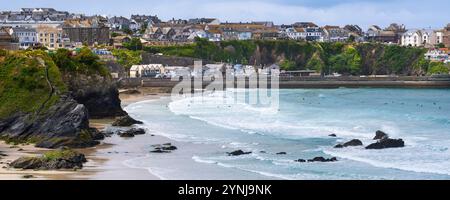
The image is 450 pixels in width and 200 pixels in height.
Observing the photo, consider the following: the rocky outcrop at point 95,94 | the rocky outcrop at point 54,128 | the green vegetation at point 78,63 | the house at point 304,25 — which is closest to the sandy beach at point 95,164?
the rocky outcrop at point 54,128

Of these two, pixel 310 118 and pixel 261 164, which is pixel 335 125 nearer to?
pixel 310 118

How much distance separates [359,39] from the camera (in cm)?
12112

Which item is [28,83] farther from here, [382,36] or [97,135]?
[382,36]

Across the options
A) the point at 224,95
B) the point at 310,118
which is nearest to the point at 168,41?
the point at 224,95

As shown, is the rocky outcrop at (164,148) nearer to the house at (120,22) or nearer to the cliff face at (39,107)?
the cliff face at (39,107)

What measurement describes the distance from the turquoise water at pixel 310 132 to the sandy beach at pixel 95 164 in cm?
115

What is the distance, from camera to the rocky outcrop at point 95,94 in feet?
136

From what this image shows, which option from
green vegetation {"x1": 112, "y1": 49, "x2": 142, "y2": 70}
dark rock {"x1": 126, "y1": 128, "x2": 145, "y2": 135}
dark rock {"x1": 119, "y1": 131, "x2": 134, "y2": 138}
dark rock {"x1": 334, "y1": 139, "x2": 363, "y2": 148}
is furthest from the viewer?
green vegetation {"x1": 112, "y1": 49, "x2": 142, "y2": 70}

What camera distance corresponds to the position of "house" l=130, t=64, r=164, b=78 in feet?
259

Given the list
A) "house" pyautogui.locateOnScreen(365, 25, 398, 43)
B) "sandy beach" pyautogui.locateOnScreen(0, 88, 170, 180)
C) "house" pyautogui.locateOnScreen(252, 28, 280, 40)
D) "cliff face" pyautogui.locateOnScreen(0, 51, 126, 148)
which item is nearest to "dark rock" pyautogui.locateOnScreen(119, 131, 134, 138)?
"sandy beach" pyautogui.locateOnScreen(0, 88, 170, 180)

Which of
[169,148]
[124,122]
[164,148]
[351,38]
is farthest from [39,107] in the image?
[351,38]

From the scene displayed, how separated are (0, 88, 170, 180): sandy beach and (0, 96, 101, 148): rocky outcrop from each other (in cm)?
64

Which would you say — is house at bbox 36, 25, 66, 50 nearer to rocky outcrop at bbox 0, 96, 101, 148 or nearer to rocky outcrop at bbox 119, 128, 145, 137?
rocky outcrop at bbox 119, 128, 145, 137
